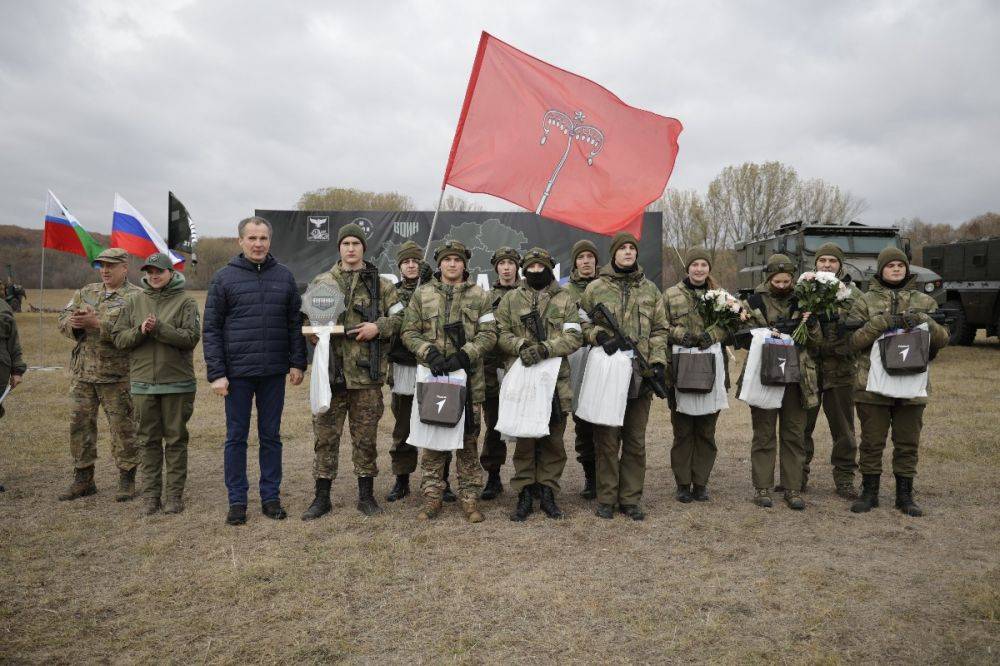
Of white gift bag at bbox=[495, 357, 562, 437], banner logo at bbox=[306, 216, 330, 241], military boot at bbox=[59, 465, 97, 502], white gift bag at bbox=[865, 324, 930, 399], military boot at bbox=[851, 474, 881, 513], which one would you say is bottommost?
military boot at bbox=[59, 465, 97, 502]

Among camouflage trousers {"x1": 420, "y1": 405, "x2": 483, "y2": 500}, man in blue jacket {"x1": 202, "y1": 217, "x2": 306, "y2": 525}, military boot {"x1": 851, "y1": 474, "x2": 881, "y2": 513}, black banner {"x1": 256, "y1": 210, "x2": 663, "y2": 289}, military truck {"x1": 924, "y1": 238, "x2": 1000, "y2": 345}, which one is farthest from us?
military truck {"x1": 924, "y1": 238, "x2": 1000, "y2": 345}

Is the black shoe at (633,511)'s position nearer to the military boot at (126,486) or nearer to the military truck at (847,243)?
the military boot at (126,486)

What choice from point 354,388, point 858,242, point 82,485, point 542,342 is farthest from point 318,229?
point 858,242

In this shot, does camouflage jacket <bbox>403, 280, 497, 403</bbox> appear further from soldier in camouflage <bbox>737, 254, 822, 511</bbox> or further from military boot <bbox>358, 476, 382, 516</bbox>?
soldier in camouflage <bbox>737, 254, 822, 511</bbox>

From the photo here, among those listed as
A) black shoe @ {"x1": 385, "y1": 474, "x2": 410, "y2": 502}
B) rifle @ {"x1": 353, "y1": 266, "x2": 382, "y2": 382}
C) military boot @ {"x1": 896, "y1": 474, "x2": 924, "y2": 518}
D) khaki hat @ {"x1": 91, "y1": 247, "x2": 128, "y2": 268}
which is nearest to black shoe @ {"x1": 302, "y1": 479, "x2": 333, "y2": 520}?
black shoe @ {"x1": 385, "y1": 474, "x2": 410, "y2": 502}

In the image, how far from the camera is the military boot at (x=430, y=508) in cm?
495

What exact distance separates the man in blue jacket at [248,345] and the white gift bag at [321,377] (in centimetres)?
15

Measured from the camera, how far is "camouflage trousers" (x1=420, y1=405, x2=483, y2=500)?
16.3ft

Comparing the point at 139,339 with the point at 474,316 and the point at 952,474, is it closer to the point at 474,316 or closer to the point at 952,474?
the point at 474,316

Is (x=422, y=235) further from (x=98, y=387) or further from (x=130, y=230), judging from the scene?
(x=98, y=387)

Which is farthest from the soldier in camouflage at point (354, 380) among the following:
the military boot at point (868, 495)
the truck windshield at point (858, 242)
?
the truck windshield at point (858, 242)

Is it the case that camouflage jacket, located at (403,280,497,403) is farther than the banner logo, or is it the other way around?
the banner logo

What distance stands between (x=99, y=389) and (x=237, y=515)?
1841mm

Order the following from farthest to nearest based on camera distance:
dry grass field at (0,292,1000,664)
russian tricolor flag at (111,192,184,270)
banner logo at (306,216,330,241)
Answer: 1. banner logo at (306,216,330,241)
2. russian tricolor flag at (111,192,184,270)
3. dry grass field at (0,292,1000,664)
